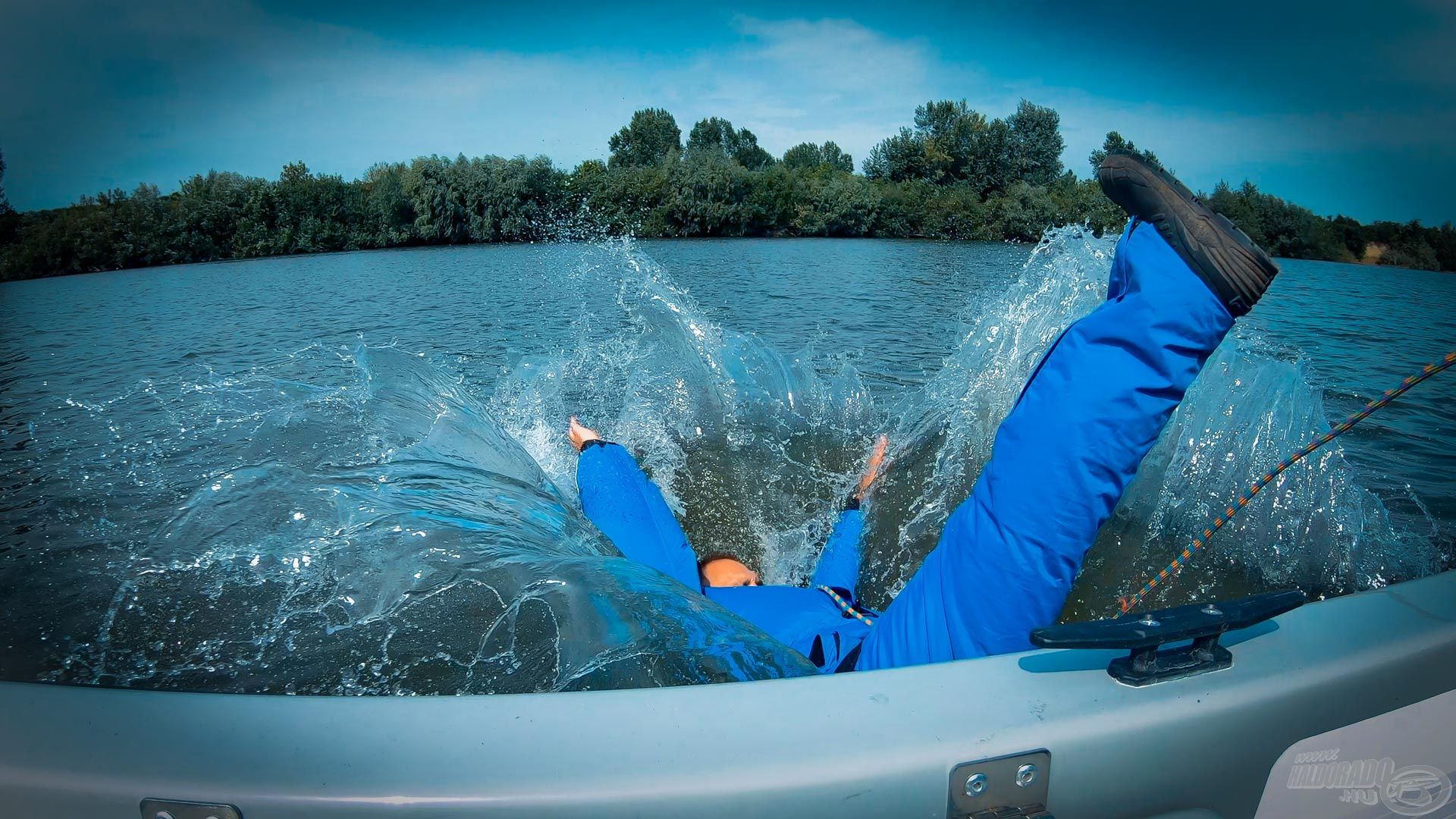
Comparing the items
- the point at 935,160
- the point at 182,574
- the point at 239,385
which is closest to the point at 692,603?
the point at 182,574

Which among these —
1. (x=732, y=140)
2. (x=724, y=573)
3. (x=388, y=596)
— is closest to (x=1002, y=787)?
(x=388, y=596)

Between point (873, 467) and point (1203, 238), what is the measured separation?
284 centimetres

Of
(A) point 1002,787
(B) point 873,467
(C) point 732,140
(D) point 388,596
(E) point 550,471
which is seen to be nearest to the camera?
(A) point 1002,787

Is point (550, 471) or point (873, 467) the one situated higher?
point (873, 467)

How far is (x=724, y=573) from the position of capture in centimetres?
324

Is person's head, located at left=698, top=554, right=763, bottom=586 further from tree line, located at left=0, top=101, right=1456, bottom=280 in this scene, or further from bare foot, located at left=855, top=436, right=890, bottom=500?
tree line, located at left=0, top=101, right=1456, bottom=280

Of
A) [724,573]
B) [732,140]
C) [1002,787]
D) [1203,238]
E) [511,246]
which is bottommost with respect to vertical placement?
[724,573]

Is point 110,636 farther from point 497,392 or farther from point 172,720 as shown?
point 497,392

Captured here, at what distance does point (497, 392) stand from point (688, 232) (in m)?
27.6

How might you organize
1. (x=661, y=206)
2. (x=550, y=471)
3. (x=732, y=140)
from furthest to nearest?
1. (x=732, y=140)
2. (x=661, y=206)
3. (x=550, y=471)

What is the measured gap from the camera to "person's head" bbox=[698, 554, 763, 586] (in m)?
3.20

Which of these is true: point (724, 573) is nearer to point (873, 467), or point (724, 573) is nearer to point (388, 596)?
point (873, 467)

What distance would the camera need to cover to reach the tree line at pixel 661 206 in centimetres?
646

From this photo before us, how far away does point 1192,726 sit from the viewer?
1.04m
